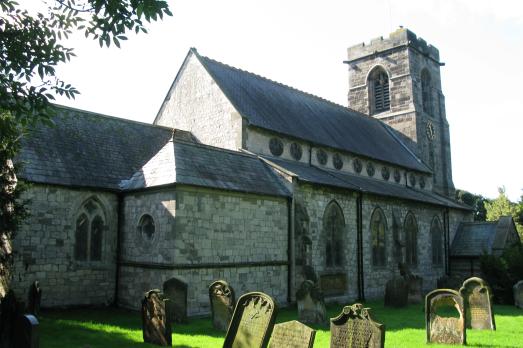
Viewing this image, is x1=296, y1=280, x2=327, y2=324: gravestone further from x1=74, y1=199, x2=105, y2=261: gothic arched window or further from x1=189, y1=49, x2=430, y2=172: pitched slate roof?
x1=189, y1=49, x2=430, y2=172: pitched slate roof

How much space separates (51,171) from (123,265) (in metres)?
3.71

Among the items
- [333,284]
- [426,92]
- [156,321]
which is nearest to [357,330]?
[156,321]

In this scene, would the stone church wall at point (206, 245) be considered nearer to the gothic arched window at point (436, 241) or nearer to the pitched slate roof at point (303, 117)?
the pitched slate roof at point (303, 117)

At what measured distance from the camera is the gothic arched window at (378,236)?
21625 mm

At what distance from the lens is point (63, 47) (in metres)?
7.94

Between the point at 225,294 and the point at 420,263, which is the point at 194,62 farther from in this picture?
the point at 420,263

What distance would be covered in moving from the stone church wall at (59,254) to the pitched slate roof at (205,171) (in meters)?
1.85

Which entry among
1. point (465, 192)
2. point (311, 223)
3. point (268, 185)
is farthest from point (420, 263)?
point (465, 192)

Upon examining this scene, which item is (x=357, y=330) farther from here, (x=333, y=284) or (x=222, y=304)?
(x=333, y=284)

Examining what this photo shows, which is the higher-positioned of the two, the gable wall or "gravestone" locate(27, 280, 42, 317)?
the gable wall

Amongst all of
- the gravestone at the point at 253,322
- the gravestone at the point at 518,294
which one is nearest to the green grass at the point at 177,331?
the gravestone at the point at 253,322

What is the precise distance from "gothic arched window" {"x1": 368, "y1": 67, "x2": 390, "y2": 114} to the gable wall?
1787 cm

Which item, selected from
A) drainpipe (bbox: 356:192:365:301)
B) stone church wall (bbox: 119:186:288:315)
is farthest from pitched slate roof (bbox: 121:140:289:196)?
drainpipe (bbox: 356:192:365:301)

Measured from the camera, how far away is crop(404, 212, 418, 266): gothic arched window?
24141 millimetres
